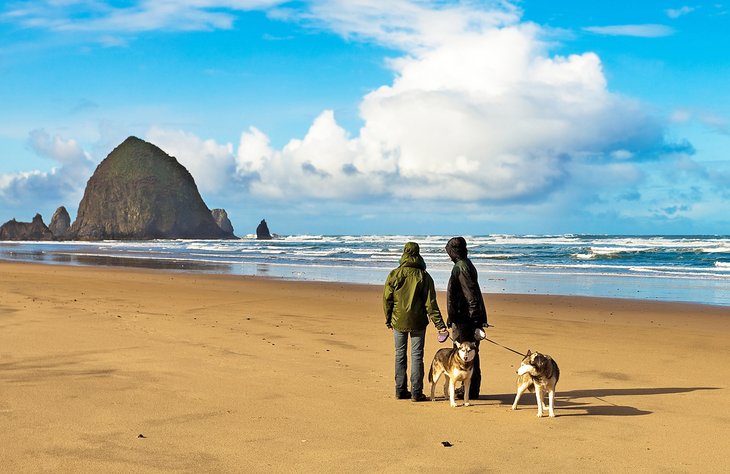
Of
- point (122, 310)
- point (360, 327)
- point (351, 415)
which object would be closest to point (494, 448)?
point (351, 415)

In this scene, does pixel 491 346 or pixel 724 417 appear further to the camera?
pixel 491 346

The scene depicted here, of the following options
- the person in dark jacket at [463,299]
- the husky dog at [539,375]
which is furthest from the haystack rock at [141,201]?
the husky dog at [539,375]

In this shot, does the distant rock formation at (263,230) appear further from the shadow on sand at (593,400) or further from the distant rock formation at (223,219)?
the shadow on sand at (593,400)

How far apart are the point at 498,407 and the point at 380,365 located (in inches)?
94.7

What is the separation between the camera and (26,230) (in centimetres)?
13288

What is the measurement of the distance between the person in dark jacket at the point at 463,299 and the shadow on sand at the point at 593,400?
596 mm

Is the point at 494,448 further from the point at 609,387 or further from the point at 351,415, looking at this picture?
the point at 609,387

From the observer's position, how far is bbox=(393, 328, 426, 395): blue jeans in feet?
23.7

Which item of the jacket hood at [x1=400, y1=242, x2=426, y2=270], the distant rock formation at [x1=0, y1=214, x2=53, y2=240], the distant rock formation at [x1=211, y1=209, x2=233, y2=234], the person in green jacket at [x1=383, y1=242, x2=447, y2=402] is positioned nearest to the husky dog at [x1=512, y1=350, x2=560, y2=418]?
the person in green jacket at [x1=383, y1=242, x2=447, y2=402]

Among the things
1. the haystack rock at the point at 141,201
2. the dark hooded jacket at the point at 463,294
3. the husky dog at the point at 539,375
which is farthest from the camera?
the haystack rock at the point at 141,201

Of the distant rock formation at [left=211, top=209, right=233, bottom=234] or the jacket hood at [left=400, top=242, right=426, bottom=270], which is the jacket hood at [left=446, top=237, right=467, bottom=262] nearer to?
the jacket hood at [left=400, top=242, right=426, bottom=270]

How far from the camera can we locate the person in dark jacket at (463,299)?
7.20m

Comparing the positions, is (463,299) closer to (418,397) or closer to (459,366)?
(459,366)

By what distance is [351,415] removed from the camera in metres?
6.46
